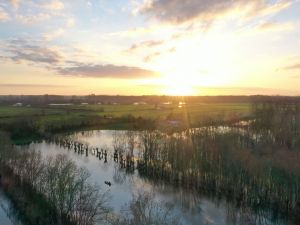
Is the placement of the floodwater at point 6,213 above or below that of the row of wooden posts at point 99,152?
below

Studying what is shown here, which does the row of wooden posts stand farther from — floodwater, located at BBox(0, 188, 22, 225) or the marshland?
floodwater, located at BBox(0, 188, 22, 225)

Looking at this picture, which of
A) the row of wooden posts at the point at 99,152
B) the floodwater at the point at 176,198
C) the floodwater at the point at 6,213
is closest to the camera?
the floodwater at the point at 6,213

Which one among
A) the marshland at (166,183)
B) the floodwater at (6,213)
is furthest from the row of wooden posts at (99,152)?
the floodwater at (6,213)

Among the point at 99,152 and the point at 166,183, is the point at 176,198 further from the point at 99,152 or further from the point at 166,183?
the point at 99,152

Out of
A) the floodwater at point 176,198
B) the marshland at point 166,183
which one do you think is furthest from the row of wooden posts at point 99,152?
the floodwater at point 176,198

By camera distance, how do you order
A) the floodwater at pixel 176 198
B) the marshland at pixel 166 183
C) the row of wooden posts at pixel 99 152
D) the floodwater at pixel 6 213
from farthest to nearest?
the row of wooden posts at pixel 99 152, the floodwater at pixel 176 198, the floodwater at pixel 6 213, the marshland at pixel 166 183

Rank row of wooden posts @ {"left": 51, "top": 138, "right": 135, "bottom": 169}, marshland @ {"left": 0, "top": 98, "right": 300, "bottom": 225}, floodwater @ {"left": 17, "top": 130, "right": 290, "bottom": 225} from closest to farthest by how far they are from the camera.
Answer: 1. marshland @ {"left": 0, "top": 98, "right": 300, "bottom": 225}
2. floodwater @ {"left": 17, "top": 130, "right": 290, "bottom": 225}
3. row of wooden posts @ {"left": 51, "top": 138, "right": 135, "bottom": 169}

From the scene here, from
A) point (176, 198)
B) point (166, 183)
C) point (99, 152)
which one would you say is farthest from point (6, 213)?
→ point (99, 152)

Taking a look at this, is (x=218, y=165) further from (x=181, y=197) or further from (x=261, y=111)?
(x=261, y=111)

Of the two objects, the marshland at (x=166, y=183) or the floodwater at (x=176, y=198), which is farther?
the floodwater at (x=176, y=198)

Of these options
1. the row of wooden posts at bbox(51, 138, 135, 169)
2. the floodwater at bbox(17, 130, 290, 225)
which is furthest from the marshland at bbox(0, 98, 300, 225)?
the row of wooden posts at bbox(51, 138, 135, 169)

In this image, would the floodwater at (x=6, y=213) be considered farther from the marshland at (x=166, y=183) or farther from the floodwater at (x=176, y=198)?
the floodwater at (x=176, y=198)
